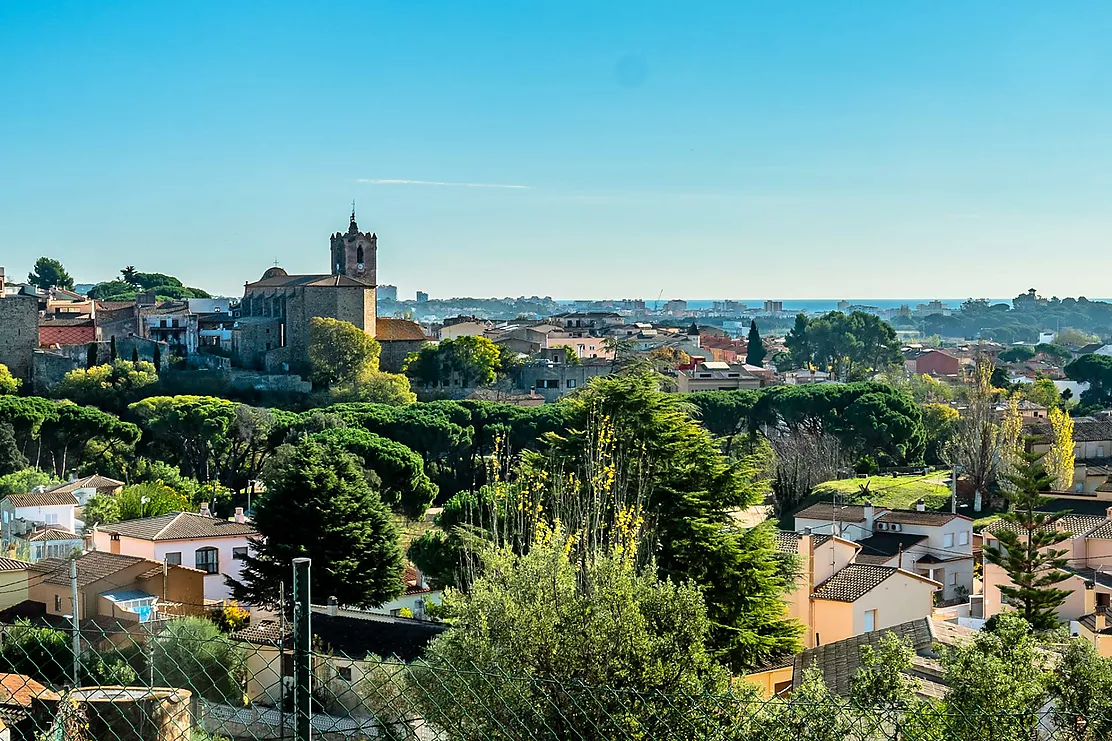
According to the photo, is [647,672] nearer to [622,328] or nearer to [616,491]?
[616,491]

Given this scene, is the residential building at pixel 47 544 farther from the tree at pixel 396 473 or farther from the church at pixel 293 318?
the church at pixel 293 318

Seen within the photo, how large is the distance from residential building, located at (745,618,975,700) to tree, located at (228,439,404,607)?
743 cm

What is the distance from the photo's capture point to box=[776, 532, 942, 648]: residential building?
686 inches

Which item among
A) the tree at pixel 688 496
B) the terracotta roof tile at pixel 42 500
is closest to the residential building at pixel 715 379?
the terracotta roof tile at pixel 42 500

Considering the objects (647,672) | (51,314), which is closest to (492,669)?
(647,672)

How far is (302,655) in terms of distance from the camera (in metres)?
4.59

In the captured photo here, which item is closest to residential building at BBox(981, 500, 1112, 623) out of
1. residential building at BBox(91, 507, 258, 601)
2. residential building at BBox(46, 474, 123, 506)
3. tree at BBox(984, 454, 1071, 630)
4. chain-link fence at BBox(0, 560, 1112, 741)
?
tree at BBox(984, 454, 1071, 630)

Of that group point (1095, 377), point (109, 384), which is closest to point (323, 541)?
point (109, 384)

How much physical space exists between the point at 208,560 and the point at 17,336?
3084 centimetres

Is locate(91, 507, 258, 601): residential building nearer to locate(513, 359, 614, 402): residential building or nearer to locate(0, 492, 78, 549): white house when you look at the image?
locate(0, 492, 78, 549): white house

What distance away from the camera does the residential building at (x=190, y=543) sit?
22828 millimetres

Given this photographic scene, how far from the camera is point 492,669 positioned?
28.2ft

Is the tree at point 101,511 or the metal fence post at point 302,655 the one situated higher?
the metal fence post at point 302,655

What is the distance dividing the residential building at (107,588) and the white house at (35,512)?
7.02 metres
